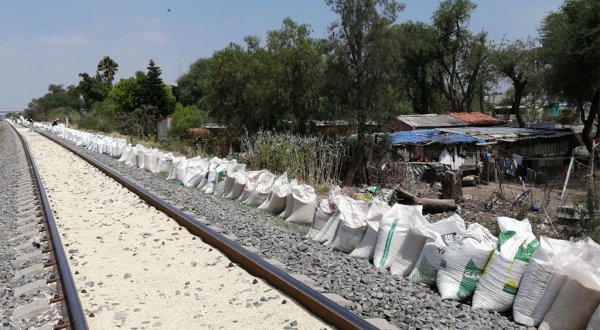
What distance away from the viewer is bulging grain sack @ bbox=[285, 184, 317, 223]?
927 cm

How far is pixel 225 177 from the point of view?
12.5 metres

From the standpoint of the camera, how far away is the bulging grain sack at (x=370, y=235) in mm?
6812

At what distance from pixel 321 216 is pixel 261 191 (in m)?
2.84

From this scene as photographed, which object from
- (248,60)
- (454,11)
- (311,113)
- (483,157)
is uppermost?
(454,11)

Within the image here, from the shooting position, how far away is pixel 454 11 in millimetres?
47344

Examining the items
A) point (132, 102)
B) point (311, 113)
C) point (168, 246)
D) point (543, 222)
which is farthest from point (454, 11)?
point (168, 246)

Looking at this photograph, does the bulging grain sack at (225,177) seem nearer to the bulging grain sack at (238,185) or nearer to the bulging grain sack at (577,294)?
the bulging grain sack at (238,185)

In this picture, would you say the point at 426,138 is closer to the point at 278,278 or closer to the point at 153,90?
the point at 278,278

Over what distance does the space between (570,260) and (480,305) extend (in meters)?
0.91

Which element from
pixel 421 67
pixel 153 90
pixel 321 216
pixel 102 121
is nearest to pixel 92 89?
pixel 102 121

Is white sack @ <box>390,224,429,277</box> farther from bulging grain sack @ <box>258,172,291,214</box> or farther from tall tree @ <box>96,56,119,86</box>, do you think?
tall tree @ <box>96,56,119,86</box>

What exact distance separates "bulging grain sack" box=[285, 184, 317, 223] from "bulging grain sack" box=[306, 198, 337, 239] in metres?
1.04

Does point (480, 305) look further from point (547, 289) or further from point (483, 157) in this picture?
point (483, 157)

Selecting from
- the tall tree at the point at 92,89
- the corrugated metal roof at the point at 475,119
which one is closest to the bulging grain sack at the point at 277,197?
the corrugated metal roof at the point at 475,119
